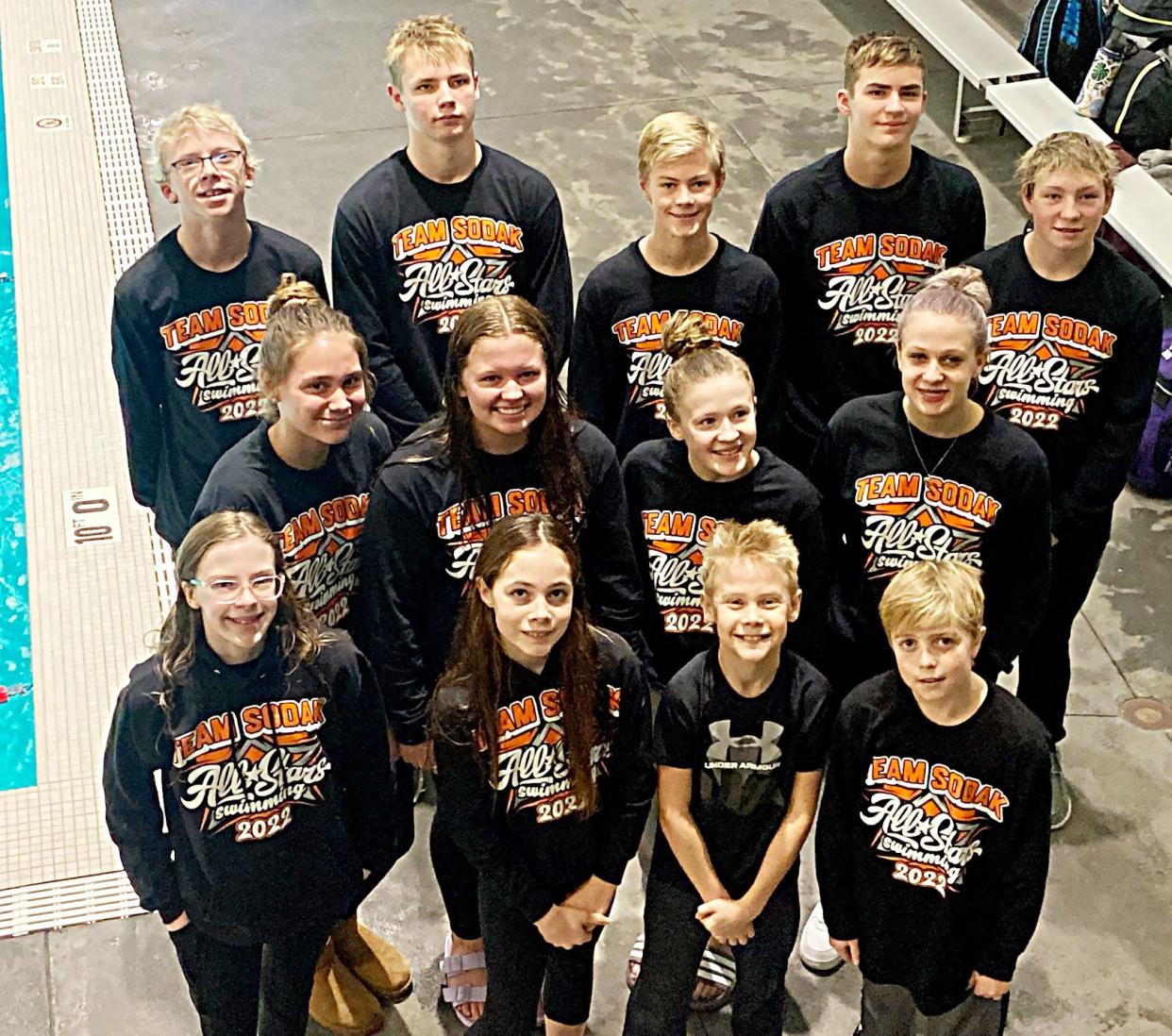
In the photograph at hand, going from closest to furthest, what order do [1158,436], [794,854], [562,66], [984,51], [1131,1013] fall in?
[794,854]
[1131,1013]
[1158,436]
[984,51]
[562,66]

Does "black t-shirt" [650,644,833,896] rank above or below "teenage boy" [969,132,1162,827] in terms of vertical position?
below

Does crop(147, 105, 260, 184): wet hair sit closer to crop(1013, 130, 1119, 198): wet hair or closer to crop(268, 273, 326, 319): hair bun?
crop(268, 273, 326, 319): hair bun

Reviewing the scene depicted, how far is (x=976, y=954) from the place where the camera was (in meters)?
3.03

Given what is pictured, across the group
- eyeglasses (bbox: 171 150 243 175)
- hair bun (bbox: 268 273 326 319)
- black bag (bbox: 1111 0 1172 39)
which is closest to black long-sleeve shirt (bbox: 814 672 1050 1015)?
hair bun (bbox: 268 273 326 319)

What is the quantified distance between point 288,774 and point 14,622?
252 centimetres

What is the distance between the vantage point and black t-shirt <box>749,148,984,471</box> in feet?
12.6

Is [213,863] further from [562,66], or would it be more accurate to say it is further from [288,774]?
[562,66]

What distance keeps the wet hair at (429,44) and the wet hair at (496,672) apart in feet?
4.63

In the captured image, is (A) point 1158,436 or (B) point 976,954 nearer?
(B) point 976,954

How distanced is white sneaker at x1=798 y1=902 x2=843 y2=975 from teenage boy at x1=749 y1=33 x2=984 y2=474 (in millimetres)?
1216

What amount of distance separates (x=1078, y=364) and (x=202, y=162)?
212 centimetres

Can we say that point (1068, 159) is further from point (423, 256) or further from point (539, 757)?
point (539, 757)

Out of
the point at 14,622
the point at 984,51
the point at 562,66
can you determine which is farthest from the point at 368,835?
the point at 562,66

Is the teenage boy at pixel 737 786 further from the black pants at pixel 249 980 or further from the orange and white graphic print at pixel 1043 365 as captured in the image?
the orange and white graphic print at pixel 1043 365
